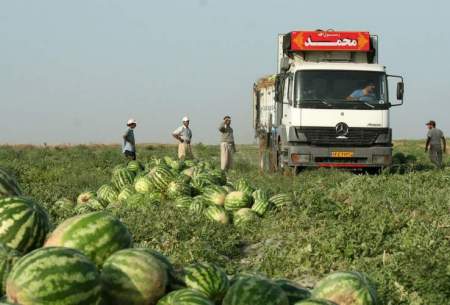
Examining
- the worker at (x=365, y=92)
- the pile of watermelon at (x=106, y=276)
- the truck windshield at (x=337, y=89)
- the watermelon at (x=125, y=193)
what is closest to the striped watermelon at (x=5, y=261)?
the pile of watermelon at (x=106, y=276)

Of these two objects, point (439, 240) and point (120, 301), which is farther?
point (439, 240)

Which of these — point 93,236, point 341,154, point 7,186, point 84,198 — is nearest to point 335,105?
point 341,154

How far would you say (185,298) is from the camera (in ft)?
11.5

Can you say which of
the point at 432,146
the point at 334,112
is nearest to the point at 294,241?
the point at 334,112

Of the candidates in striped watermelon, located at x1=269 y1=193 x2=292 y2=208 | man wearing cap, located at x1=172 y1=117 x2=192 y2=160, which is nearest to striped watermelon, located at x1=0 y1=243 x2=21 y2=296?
striped watermelon, located at x1=269 y1=193 x2=292 y2=208

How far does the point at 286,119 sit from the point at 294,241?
9637 mm

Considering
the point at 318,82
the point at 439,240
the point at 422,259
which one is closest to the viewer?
the point at 422,259

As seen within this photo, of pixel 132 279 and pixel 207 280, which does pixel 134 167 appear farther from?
pixel 132 279

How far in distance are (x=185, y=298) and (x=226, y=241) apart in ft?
15.7

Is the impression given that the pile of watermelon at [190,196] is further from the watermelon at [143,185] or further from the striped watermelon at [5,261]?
the striped watermelon at [5,261]

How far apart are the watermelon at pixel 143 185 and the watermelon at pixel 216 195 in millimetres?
1250

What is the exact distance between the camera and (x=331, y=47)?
17719mm

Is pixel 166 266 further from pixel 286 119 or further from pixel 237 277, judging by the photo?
pixel 286 119

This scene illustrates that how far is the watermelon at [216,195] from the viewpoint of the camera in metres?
10.5
